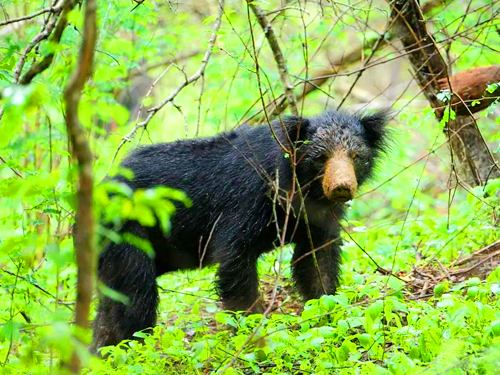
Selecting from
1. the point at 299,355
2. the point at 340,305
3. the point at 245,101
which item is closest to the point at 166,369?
the point at 299,355

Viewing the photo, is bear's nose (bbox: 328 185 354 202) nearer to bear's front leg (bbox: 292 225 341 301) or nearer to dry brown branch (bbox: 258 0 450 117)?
bear's front leg (bbox: 292 225 341 301)

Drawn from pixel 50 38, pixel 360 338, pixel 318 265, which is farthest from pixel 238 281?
pixel 50 38

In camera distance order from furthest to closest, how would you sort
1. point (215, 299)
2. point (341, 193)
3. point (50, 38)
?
point (215, 299) → point (341, 193) → point (50, 38)

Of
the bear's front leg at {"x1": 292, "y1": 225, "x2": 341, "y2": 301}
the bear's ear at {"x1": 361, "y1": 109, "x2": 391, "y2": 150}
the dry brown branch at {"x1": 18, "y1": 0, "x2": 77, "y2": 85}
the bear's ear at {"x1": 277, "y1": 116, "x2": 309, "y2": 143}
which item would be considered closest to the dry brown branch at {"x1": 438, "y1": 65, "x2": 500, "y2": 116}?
the bear's ear at {"x1": 361, "y1": 109, "x2": 391, "y2": 150}

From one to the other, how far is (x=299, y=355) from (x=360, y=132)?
196cm

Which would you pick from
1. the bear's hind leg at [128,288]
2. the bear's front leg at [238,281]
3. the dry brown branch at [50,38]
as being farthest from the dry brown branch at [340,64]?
the dry brown branch at [50,38]

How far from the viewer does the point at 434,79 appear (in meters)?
5.80

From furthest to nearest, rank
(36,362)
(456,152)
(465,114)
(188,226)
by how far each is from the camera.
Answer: (456,152) < (465,114) < (188,226) < (36,362)

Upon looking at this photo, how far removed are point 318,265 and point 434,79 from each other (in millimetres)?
1980

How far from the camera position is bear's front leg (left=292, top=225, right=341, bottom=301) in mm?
5270

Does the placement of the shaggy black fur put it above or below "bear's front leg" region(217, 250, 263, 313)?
above

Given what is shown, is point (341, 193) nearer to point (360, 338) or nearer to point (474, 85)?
point (360, 338)

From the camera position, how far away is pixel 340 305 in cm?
433

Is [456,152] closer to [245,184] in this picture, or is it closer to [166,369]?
[245,184]
